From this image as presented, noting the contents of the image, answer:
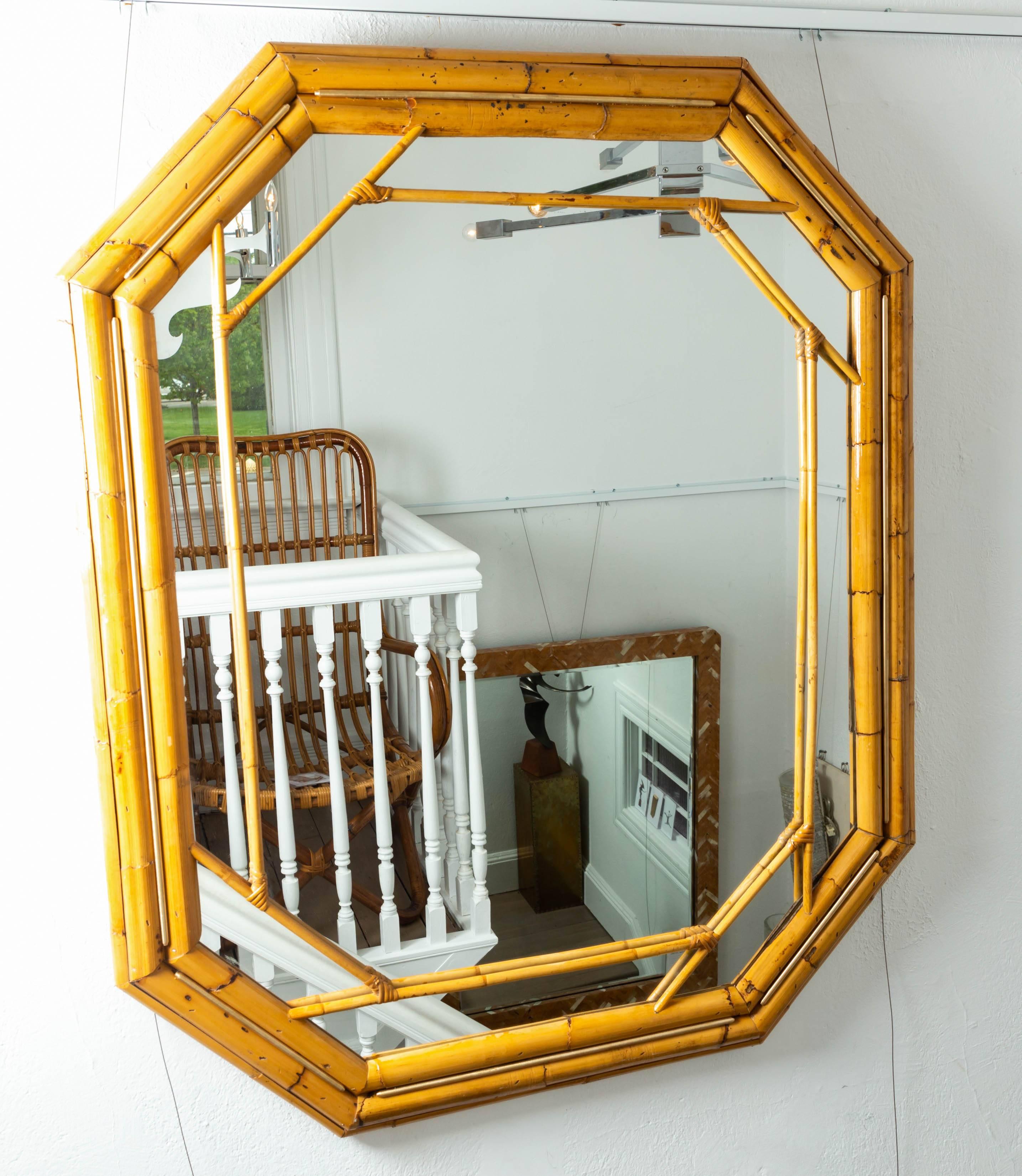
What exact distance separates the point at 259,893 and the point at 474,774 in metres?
0.18

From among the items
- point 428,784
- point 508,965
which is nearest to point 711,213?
point 428,784

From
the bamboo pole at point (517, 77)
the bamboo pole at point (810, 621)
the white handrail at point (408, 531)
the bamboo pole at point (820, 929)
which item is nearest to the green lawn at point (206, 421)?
the white handrail at point (408, 531)

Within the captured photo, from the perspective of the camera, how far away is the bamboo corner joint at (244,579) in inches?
26.2

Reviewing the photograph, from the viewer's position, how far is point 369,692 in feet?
2.47

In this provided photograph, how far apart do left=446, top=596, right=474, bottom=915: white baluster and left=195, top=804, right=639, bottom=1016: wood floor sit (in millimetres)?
22

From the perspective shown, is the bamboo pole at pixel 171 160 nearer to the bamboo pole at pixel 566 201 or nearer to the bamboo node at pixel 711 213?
the bamboo pole at pixel 566 201

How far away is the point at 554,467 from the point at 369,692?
0.22 metres

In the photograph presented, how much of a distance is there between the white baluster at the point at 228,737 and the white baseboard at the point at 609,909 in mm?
262

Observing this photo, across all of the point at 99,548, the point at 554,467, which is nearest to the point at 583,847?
the point at 554,467

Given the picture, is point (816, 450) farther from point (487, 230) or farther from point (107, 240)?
point (107, 240)

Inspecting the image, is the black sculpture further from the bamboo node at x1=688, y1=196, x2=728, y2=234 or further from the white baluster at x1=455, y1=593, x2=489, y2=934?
the bamboo node at x1=688, y1=196, x2=728, y2=234

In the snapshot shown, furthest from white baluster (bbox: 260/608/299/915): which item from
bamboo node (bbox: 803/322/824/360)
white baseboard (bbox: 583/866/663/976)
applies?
bamboo node (bbox: 803/322/824/360)

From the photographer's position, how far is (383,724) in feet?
2.49

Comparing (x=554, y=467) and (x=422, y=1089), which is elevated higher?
(x=554, y=467)
